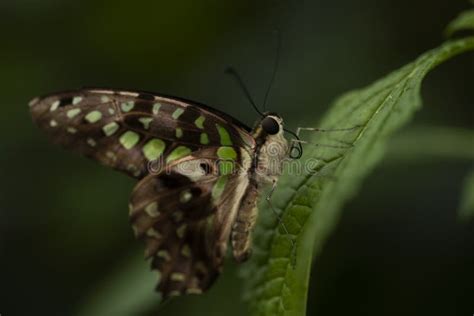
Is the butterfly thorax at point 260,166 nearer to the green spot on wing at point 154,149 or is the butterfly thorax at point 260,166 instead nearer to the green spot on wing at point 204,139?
the green spot on wing at point 204,139

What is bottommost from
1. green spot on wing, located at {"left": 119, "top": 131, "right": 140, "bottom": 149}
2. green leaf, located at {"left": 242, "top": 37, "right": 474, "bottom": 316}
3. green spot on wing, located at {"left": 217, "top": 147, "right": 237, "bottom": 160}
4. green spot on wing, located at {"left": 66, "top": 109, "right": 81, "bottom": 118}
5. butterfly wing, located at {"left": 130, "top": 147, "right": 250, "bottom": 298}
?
green leaf, located at {"left": 242, "top": 37, "right": 474, "bottom": 316}

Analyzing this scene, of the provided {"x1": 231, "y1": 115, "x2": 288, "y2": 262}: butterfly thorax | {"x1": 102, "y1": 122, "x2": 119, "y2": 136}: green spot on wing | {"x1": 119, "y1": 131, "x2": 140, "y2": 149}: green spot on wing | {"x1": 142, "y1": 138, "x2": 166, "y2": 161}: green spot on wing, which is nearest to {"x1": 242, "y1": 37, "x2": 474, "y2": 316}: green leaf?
{"x1": 231, "y1": 115, "x2": 288, "y2": 262}: butterfly thorax

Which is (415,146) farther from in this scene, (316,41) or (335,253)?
(316,41)

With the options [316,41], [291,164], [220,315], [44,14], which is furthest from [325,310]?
[44,14]

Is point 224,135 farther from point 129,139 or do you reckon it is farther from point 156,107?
point 129,139

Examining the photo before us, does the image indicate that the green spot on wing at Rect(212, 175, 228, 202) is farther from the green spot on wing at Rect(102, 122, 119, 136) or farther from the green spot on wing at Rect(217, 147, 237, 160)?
the green spot on wing at Rect(102, 122, 119, 136)

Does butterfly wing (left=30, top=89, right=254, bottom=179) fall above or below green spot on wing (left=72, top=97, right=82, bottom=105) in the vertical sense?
below

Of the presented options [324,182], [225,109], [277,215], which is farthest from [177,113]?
[225,109]
